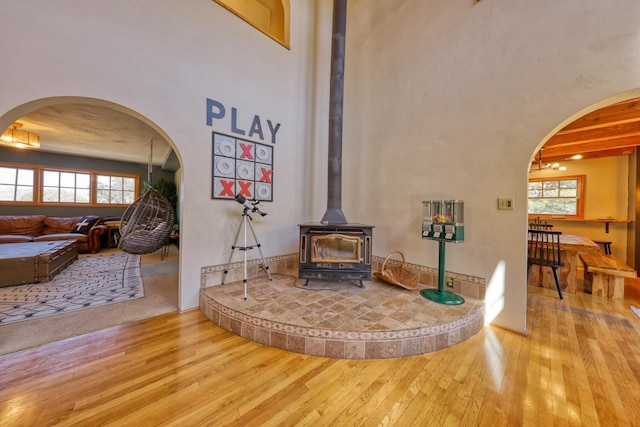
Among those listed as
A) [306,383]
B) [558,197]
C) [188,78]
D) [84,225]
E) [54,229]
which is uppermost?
[188,78]

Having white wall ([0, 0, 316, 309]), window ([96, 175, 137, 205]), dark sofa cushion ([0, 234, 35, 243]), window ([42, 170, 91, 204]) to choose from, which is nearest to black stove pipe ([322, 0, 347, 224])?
white wall ([0, 0, 316, 309])

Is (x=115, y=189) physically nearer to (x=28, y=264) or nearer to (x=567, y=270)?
(x=28, y=264)

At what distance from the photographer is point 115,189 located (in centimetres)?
679

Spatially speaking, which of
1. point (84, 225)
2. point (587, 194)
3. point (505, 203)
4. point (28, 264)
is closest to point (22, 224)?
point (84, 225)

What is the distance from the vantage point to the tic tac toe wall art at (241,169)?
2738 mm

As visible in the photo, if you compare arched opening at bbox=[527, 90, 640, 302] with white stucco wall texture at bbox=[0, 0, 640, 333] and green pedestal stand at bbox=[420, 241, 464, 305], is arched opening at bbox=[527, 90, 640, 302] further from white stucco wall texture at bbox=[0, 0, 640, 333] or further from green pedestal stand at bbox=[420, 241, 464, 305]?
green pedestal stand at bbox=[420, 241, 464, 305]

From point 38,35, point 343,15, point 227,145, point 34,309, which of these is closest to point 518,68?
point 343,15

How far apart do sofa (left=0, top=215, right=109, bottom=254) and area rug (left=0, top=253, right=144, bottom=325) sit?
1287 mm

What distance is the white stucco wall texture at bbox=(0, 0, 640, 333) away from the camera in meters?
1.87

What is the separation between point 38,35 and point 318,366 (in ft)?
11.3

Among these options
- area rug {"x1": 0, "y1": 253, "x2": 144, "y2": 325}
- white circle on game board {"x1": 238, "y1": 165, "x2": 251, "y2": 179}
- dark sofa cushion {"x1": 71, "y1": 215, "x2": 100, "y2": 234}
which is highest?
white circle on game board {"x1": 238, "y1": 165, "x2": 251, "y2": 179}

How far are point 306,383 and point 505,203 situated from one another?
242 cm

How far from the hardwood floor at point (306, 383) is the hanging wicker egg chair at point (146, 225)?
5.33 ft

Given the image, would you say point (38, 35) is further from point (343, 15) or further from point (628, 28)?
point (628, 28)
